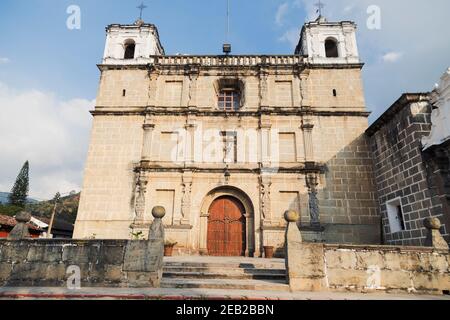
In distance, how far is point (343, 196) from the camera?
38.9ft

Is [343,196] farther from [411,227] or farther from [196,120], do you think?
[196,120]

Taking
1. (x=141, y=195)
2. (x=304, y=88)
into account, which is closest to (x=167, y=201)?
(x=141, y=195)

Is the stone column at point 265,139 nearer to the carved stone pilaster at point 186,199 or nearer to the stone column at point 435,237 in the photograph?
the carved stone pilaster at point 186,199

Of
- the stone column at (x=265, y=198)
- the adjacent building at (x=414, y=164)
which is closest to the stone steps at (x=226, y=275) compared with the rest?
the stone column at (x=265, y=198)

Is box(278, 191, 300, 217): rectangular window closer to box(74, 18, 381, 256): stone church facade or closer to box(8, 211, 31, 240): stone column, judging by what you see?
box(74, 18, 381, 256): stone church facade

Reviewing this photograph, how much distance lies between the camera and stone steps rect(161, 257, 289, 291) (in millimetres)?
6123

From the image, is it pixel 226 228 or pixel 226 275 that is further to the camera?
pixel 226 228

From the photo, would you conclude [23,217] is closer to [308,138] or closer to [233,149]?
[233,149]

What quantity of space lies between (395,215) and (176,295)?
976 cm

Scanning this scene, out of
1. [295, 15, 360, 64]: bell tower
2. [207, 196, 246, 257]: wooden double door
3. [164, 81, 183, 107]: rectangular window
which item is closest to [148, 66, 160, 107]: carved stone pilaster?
[164, 81, 183, 107]: rectangular window

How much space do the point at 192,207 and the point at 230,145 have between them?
3615 mm

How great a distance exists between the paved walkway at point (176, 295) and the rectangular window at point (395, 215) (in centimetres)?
511

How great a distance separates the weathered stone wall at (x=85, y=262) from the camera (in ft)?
20.4

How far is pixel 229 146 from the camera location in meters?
12.9
